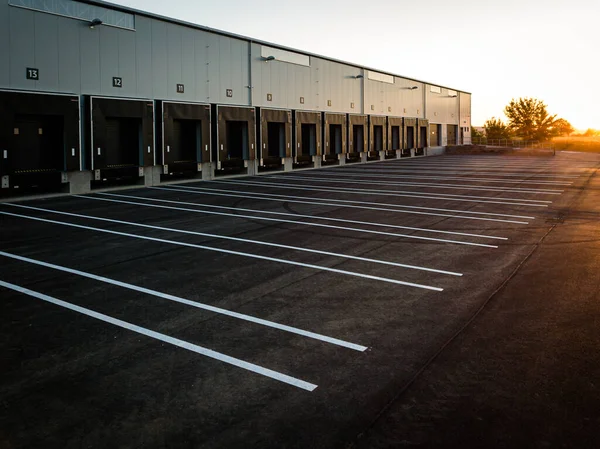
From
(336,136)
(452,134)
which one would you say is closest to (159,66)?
(336,136)

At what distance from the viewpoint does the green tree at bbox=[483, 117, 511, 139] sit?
91.9 meters

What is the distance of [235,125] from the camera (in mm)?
26703

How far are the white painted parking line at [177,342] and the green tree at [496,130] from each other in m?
91.8

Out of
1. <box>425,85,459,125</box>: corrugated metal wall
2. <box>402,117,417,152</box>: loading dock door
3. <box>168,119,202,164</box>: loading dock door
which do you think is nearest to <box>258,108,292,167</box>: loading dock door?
<box>168,119,202,164</box>: loading dock door

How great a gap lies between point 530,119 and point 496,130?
590cm

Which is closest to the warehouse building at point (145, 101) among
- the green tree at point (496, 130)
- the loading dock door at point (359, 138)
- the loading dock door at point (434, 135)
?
the loading dock door at point (359, 138)

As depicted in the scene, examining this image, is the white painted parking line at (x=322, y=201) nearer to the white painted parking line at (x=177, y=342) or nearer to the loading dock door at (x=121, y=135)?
the loading dock door at (x=121, y=135)

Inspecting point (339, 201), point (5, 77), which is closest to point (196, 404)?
→ point (339, 201)

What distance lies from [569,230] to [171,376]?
9.60 meters

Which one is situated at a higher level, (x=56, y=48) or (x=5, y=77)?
(x=56, y=48)

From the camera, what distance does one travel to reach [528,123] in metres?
91.6

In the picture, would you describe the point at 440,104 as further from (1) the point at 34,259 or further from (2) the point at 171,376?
(2) the point at 171,376

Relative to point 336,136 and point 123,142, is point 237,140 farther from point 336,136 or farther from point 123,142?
point 336,136

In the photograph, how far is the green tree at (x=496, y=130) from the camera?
91.9 metres
